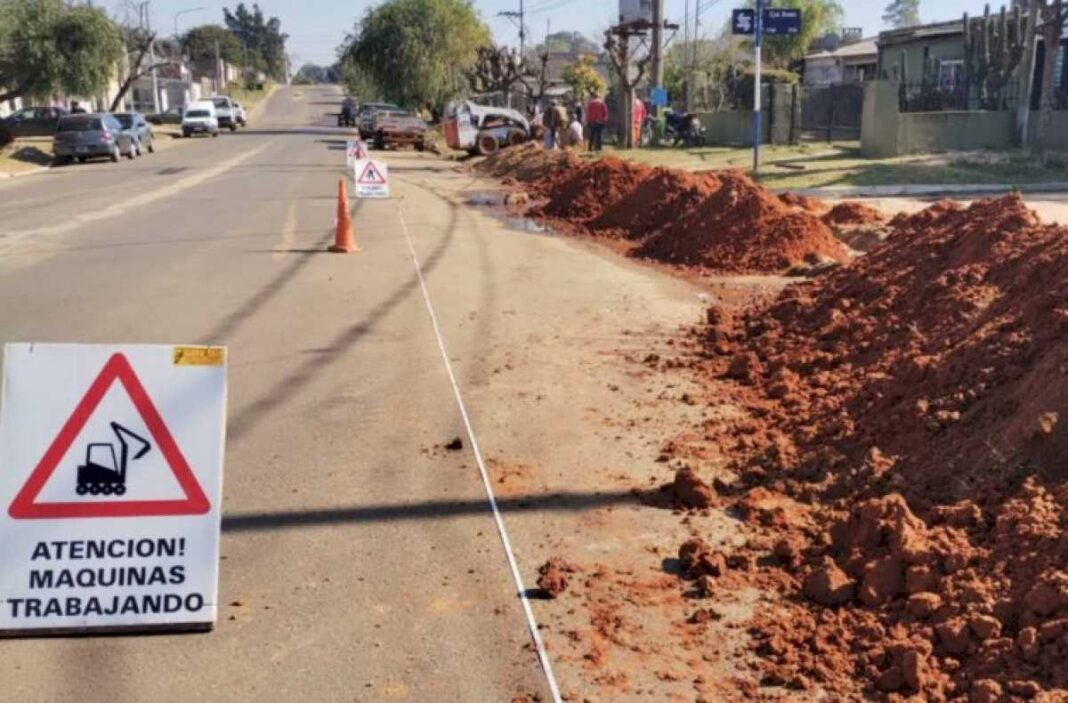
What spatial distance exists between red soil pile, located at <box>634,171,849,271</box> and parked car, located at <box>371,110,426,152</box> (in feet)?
102

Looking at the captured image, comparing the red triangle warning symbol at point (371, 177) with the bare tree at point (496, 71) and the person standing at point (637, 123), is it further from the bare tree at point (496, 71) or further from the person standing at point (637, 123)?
the bare tree at point (496, 71)

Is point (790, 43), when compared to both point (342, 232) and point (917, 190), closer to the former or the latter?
point (917, 190)

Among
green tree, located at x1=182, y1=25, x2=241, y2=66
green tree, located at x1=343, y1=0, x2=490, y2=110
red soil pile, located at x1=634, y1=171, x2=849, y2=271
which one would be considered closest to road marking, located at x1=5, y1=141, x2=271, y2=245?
red soil pile, located at x1=634, y1=171, x2=849, y2=271

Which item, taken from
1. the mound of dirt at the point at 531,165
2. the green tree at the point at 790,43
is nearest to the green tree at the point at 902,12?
the green tree at the point at 790,43

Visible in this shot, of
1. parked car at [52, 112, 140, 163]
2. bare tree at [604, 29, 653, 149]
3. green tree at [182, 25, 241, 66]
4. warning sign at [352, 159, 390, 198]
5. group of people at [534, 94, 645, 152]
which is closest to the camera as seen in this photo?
warning sign at [352, 159, 390, 198]

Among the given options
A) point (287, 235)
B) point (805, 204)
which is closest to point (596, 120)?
point (805, 204)

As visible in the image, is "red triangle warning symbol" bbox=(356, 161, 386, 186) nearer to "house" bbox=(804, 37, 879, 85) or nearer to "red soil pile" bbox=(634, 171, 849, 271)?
"red soil pile" bbox=(634, 171, 849, 271)

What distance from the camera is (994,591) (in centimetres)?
403

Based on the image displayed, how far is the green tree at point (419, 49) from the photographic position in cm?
6088

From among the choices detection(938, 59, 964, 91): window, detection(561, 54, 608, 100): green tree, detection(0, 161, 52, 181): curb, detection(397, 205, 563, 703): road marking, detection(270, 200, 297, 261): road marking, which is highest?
detection(561, 54, 608, 100): green tree

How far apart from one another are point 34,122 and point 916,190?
4828 centimetres

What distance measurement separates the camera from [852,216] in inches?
615

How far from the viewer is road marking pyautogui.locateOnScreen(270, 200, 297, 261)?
46.5 ft

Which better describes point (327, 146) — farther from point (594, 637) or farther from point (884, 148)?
point (594, 637)
